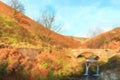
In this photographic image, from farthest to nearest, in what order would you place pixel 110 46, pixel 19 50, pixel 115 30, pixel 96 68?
1. pixel 115 30
2. pixel 110 46
3. pixel 96 68
4. pixel 19 50

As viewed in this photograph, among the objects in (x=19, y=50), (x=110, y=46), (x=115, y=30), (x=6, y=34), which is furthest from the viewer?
(x=115, y=30)

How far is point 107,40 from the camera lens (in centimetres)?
9488

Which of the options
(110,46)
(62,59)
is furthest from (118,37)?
(62,59)

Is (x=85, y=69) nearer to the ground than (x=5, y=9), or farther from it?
nearer to the ground

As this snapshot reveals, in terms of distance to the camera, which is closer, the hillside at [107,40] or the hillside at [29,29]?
the hillside at [29,29]

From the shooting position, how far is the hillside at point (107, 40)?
90.6m

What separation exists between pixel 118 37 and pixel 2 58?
58.5 m

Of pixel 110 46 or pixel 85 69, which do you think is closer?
pixel 85 69

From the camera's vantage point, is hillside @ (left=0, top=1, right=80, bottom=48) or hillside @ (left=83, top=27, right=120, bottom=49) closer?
hillside @ (left=0, top=1, right=80, bottom=48)

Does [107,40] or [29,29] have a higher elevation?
[29,29]

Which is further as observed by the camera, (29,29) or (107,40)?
(107,40)

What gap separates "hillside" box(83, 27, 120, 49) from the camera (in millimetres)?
90562

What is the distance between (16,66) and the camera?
40.1m

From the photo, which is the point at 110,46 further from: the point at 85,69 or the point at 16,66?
the point at 16,66
